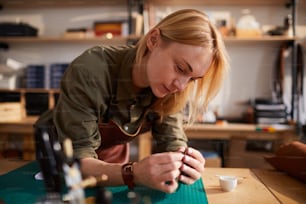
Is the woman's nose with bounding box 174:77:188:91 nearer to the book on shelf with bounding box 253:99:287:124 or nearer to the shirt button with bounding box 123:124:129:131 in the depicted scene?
the shirt button with bounding box 123:124:129:131

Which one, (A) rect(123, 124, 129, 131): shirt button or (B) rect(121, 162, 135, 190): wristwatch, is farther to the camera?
(A) rect(123, 124, 129, 131): shirt button

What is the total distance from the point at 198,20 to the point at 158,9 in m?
0.40

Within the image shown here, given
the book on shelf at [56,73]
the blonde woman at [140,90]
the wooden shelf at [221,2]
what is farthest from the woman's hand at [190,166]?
the wooden shelf at [221,2]

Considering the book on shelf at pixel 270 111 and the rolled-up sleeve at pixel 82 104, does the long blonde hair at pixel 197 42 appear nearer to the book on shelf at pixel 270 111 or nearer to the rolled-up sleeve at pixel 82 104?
the rolled-up sleeve at pixel 82 104

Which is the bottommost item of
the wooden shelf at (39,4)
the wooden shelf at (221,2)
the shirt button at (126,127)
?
the shirt button at (126,127)

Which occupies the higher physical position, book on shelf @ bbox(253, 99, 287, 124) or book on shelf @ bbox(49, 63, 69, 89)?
book on shelf @ bbox(49, 63, 69, 89)

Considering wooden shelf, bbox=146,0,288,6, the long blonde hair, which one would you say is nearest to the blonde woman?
the long blonde hair

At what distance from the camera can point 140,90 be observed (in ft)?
1.77

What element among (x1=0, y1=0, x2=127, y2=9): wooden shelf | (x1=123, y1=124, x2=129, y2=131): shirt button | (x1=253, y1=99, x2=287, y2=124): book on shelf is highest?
(x1=0, y1=0, x2=127, y2=9): wooden shelf

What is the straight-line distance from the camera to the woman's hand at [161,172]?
0.37 m

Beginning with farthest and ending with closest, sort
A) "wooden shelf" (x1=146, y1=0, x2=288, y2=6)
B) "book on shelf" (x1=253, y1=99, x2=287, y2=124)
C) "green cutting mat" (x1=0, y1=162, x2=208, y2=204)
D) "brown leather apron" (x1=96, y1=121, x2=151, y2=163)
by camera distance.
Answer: "book on shelf" (x1=253, y1=99, x2=287, y2=124) → "wooden shelf" (x1=146, y1=0, x2=288, y2=6) → "brown leather apron" (x1=96, y1=121, x2=151, y2=163) → "green cutting mat" (x1=0, y1=162, x2=208, y2=204)

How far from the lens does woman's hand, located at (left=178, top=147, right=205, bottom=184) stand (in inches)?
16.7

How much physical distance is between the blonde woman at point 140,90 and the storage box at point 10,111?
0.05 meters

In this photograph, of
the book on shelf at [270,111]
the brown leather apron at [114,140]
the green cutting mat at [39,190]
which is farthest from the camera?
the book on shelf at [270,111]
